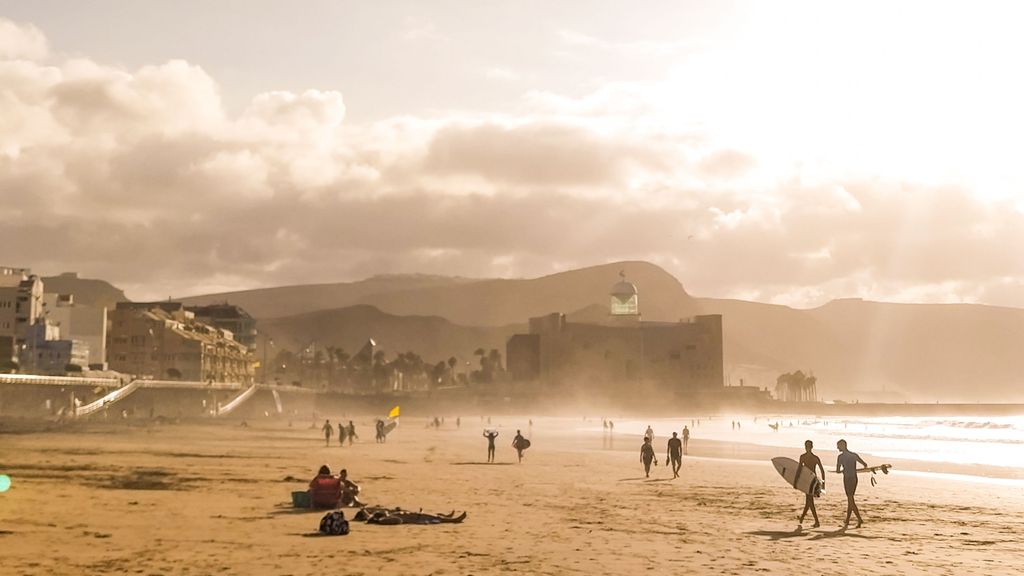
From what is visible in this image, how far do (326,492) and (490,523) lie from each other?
13.5ft

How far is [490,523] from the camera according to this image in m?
20.5

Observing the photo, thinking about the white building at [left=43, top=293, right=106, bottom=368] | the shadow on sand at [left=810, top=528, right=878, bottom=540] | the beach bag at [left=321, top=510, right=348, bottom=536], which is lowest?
the shadow on sand at [left=810, top=528, right=878, bottom=540]

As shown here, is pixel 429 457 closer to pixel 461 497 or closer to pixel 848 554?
pixel 461 497

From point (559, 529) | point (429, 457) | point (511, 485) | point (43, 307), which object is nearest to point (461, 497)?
point (511, 485)

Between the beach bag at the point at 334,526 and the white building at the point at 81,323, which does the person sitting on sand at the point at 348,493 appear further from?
the white building at the point at 81,323

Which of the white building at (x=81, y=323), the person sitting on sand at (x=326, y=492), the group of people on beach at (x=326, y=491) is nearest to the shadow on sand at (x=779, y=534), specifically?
the group of people on beach at (x=326, y=491)

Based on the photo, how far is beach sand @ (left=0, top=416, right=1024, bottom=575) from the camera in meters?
15.5

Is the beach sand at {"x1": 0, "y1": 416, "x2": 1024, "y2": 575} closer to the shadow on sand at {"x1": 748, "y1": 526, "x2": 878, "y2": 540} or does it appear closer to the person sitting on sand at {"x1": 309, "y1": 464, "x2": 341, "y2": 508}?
the shadow on sand at {"x1": 748, "y1": 526, "x2": 878, "y2": 540}

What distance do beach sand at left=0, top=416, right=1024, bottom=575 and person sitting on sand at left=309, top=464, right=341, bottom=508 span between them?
349mm

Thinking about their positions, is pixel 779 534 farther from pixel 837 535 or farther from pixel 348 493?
pixel 348 493

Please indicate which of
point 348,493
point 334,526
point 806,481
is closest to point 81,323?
point 348,493

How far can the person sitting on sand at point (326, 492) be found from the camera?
71.0 ft

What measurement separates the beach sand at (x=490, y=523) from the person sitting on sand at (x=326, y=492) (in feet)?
1.15

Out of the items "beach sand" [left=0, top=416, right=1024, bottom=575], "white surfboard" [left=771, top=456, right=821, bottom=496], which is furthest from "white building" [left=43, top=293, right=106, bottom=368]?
"white surfboard" [left=771, top=456, right=821, bottom=496]
